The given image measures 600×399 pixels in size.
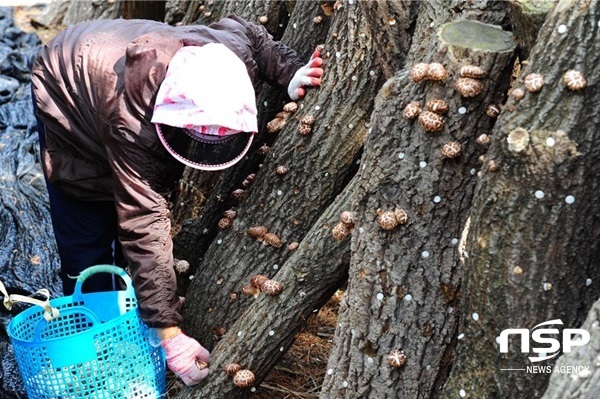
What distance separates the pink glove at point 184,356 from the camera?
2973 mm

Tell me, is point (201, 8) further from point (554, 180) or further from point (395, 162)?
point (554, 180)

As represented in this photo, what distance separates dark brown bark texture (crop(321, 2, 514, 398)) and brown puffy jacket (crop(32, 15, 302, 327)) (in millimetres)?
782

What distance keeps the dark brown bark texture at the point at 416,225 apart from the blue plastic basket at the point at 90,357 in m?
0.89

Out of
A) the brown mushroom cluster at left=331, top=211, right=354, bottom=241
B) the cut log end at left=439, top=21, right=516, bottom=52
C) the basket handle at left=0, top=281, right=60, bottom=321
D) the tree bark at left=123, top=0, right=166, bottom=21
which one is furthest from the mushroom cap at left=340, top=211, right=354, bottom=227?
the tree bark at left=123, top=0, right=166, bottom=21

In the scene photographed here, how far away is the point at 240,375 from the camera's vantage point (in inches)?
117

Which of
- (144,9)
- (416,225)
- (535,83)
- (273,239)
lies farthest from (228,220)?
(144,9)

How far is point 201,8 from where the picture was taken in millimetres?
4723

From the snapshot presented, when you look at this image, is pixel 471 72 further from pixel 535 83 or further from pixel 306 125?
pixel 306 125

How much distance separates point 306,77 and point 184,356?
125 cm

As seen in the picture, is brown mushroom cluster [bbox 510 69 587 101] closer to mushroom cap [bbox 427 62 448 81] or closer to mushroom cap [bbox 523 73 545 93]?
mushroom cap [bbox 523 73 545 93]

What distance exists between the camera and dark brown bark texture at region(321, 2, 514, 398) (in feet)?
8.00

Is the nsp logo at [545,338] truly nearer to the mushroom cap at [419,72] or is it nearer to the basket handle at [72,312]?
the mushroom cap at [419,72]

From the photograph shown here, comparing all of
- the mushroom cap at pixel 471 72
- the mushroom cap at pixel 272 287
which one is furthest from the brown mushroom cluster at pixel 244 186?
the mushroom cap at pixel 471 72

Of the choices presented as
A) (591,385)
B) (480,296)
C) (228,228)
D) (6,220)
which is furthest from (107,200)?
(591,385)
